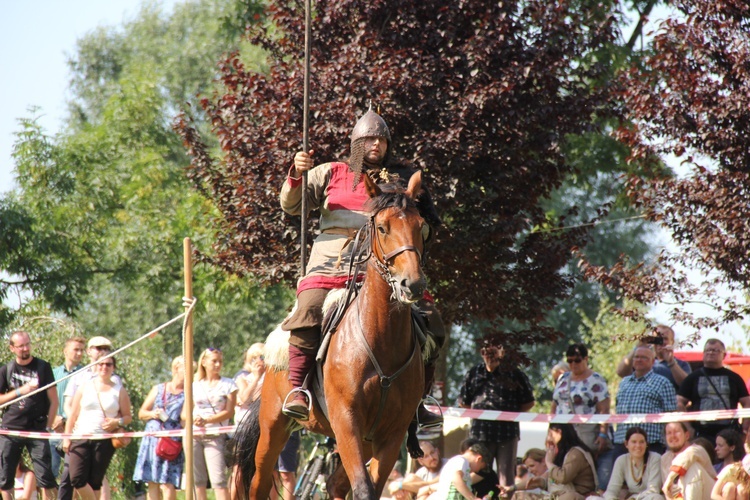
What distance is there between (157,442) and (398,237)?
20.7ft

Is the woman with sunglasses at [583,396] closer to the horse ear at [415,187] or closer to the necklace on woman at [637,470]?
the necklace on woman at [637,470]

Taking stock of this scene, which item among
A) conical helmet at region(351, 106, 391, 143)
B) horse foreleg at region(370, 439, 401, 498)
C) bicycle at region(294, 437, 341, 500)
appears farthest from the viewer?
bicycle at region(294, 437, 341, 500)

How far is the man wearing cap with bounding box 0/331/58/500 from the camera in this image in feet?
35.3

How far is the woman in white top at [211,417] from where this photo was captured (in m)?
10.6

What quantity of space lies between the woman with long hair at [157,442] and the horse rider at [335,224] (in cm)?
421

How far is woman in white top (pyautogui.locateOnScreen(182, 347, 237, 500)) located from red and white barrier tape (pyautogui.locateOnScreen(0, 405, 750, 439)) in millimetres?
164

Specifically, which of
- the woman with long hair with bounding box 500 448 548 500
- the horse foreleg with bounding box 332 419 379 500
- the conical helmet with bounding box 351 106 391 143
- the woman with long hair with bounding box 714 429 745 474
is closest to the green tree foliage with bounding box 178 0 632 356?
the woman with long hair with bounding box 500 448 548 500

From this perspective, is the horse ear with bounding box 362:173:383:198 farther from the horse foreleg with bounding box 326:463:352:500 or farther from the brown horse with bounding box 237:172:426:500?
the horse foreleg with bounding box 326:463:352:500

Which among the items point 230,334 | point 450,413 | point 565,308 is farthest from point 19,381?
point 565,308

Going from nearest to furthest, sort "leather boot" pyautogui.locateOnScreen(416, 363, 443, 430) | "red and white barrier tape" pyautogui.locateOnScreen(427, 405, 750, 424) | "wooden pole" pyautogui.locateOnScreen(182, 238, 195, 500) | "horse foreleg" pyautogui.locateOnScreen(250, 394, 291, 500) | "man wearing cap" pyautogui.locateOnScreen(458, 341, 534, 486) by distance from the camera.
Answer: "wooden pole" pyautogui.locateOnScreen(182, 238, 195, 500), "leather boot" pyautogui.locateOnScreen(416, 363, 443, 430), "horse foreleg" pyautogui.locateOnScreen(250, 394, 291, 500), "red and white barrier tape" pyautogui.locateOnScreen(427, 405, 750, 424), "man wearing cap" pyautogui.locateOnScreen(458, 341, 534, 486)

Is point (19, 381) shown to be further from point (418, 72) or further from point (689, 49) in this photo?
point (689, 49)

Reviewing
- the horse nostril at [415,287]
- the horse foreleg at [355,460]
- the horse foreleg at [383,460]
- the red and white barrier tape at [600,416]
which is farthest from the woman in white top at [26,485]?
the horse nostril at [415,287]

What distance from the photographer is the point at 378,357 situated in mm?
6164

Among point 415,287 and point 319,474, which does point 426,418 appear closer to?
point 415,287
